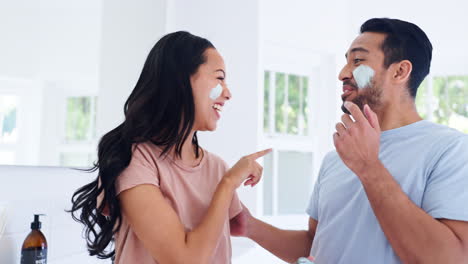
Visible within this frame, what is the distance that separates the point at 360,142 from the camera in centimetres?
106

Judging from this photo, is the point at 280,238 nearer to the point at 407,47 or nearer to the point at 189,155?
the point at 189,155

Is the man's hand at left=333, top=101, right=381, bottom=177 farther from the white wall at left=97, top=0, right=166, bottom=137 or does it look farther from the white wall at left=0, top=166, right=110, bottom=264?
the white wall at left=97, top=0, right=166, bottom=137

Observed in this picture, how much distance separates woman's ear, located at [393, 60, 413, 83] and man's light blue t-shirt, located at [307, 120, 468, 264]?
0.46 ft

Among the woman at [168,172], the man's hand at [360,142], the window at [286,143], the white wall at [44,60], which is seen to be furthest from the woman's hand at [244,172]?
the window at [286,143]

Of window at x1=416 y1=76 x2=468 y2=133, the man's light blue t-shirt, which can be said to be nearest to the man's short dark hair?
the man's light blue t-shirt

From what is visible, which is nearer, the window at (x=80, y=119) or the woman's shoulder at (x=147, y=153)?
the woman's shoulder at (x=147, y=153)

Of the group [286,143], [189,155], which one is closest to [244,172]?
[189,155]

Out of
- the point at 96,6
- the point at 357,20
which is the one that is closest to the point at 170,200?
the point at 96,6

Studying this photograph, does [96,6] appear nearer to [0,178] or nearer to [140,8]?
[140,8]

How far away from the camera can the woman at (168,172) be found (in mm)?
908

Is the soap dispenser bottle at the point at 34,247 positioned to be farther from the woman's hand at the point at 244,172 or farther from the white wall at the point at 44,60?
the woman's hand at the point at 244,172

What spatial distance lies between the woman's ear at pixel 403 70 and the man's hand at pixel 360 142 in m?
0.24

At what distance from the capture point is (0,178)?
1.31 metres

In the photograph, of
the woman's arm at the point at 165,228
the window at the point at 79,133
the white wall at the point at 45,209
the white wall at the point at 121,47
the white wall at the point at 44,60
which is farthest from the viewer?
the white wall at the point at 121,47
